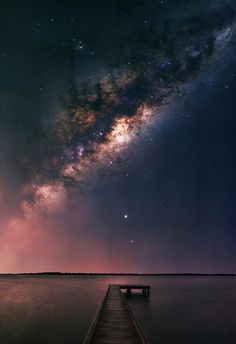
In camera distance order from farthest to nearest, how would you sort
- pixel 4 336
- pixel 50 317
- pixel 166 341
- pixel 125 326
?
pixel 50 317 < pixel 4 336 < pixel 166 341 < pixel 125 326

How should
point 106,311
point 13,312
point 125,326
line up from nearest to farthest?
point 125,326 < point 106,311 < point 13,312

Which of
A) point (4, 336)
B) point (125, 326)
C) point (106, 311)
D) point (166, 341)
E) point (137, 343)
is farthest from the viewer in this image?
point (4, 336)

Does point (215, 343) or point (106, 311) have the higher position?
point (106, 311)

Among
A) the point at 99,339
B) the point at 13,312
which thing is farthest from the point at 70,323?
the point at 99,339

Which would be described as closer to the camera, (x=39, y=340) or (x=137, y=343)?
(x=137, y=343)

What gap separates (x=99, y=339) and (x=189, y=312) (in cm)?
3396

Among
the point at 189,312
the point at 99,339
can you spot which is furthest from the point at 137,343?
the point at 189,312

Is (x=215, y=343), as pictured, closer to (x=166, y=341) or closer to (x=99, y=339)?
(x=166, y=341)

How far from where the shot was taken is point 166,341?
29250 millimetres

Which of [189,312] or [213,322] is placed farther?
[189,312]

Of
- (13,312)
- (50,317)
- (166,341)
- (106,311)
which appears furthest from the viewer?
(13,312)

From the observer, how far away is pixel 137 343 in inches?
669

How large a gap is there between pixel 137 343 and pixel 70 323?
915 inches

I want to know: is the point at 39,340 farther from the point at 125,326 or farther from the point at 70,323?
the point at 125,326
